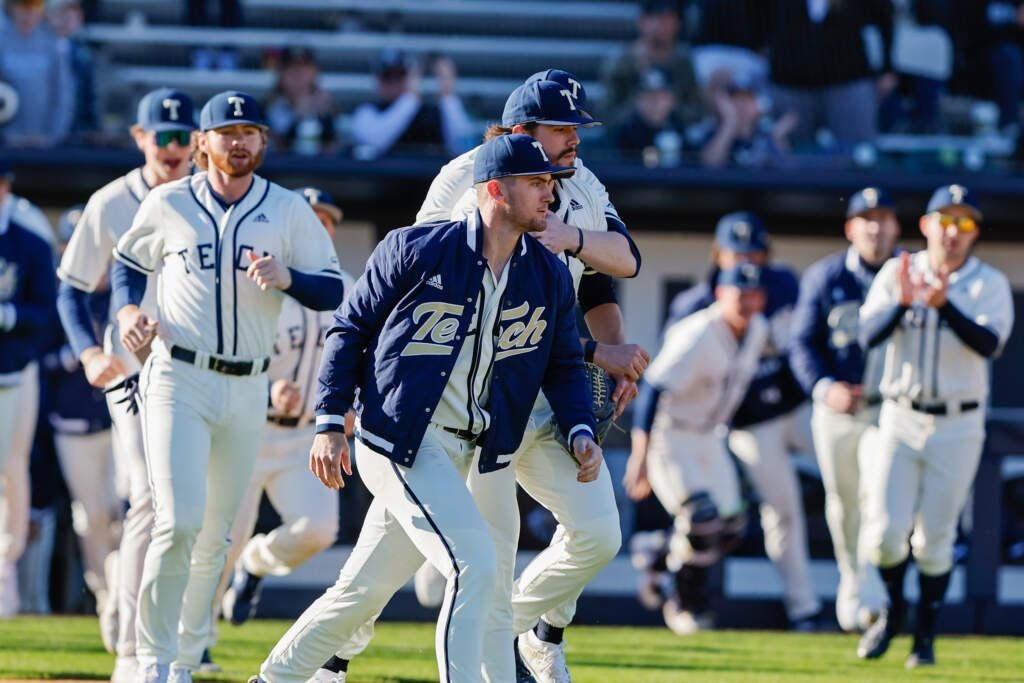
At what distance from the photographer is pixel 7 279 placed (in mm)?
9078

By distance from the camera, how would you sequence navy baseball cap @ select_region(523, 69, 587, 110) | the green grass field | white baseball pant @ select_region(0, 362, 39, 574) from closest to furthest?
1. navy baseball cap @ select_region(523, 69, 587, 110)
2. the green grass field
3. white baseball pant @ select_region(0, 362, 39, 574)

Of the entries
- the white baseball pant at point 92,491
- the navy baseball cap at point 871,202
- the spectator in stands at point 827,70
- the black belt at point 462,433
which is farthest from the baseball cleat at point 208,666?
the spectator in stands at point 827,70

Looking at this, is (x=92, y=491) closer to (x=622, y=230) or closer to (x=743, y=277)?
(x=743, y=277)

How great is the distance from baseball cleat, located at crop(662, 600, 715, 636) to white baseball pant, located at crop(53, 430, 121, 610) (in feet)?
10.7

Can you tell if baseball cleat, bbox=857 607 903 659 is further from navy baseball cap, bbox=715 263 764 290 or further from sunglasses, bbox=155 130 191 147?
sunglasses, bbox=155 130 191 147

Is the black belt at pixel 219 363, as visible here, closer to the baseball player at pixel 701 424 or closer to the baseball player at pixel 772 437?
the baseball player at pixel 701 424

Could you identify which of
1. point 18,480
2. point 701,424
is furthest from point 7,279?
point 701,424

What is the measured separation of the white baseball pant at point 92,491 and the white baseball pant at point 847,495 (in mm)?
4141

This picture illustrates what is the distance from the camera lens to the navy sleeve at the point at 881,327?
27.2ft

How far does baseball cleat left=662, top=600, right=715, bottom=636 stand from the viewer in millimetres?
10367

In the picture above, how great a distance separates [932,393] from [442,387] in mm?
3774

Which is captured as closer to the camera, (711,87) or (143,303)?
(143,303)

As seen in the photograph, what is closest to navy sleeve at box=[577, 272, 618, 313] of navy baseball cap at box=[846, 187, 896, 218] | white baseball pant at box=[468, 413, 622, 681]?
white baseball pant at box=[468, 413, 622, 681]

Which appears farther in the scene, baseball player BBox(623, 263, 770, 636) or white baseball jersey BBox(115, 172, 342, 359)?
baseball player BBox(623, 263, 770, 636)
